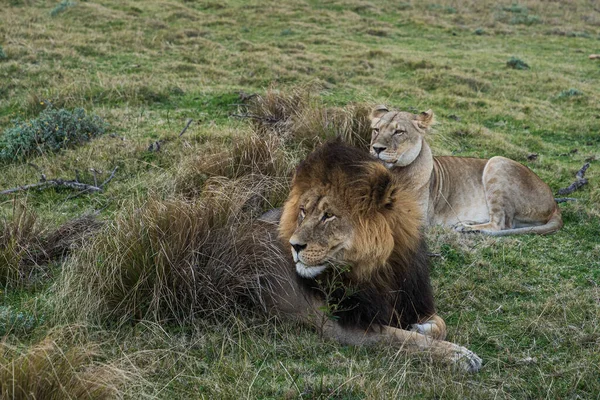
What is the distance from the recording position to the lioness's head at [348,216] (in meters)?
3.86

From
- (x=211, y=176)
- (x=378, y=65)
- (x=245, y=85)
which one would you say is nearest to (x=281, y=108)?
(x=211, y=176)

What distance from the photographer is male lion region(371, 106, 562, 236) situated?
22.7ft

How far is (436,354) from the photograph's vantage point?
13.2ft

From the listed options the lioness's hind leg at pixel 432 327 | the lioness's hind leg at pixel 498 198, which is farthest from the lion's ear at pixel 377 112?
the lioness's hind leg at pixel 432 327

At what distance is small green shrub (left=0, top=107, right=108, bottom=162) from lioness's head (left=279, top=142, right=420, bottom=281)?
528 centimetres

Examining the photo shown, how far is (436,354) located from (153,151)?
204 inches

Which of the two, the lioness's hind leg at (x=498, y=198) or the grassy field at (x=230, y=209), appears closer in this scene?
the grassy field at (x=230, y=209)

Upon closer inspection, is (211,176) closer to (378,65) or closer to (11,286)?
(11,286)

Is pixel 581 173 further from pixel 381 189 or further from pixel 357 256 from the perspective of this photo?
pixel 357 256

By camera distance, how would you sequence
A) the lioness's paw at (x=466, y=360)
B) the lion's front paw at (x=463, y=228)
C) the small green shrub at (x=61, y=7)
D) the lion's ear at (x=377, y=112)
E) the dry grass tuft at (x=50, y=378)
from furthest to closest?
the small green shrub at (x=61, y=7), the lion's ear at (x=377, y=112), the lion's front paw at (x=463, y=228), the lioness's paw at (x=466, y=360), the dry grass tuft at (x=50, y=378)

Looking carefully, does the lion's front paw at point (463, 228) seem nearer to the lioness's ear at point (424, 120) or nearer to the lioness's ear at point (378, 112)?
the lioness's ear at point (424, 120)

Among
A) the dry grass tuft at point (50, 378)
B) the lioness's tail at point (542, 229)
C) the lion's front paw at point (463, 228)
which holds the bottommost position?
the lion's front paw at point (463, 228)

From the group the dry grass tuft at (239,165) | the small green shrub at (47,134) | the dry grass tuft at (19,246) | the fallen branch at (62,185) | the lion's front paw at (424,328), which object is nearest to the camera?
the lion's front paw at (424,328)

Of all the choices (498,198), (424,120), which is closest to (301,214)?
(424,120)
